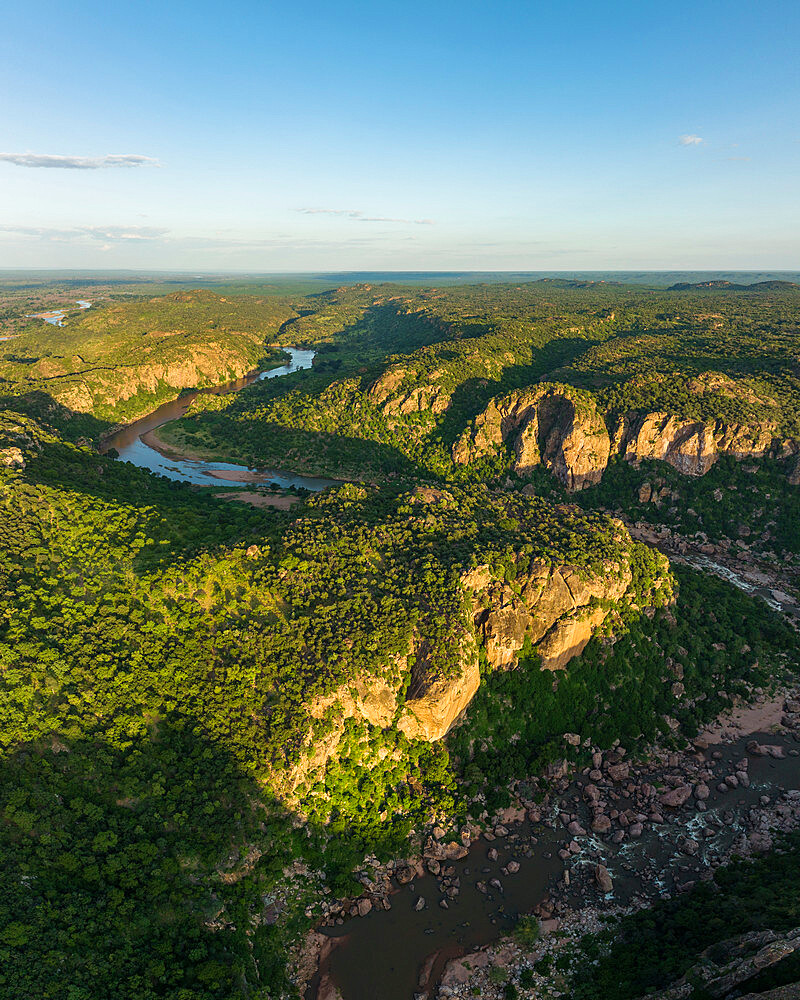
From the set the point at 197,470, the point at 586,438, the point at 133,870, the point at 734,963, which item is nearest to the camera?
the point at 734,963

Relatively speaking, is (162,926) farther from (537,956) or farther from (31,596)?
(31,596)

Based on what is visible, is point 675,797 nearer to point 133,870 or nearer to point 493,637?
point 493,637

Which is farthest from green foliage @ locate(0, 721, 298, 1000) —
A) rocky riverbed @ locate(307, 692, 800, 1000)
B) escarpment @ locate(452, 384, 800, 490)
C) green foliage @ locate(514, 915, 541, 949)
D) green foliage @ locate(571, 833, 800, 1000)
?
escarpment @ locate(452, 384, 800, 490)

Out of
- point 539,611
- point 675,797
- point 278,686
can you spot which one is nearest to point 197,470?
point 278,686

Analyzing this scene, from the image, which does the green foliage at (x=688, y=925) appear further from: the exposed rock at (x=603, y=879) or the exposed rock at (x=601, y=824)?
the exposed rock at (x=601, y=824)

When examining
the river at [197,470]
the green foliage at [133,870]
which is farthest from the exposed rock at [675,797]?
the river at [197,470]

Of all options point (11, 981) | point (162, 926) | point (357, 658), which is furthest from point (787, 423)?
point (11, 981)

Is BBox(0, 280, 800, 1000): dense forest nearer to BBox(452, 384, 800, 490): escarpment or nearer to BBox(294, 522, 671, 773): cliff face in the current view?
BBox(294, 522, 671, 773): cliff face
